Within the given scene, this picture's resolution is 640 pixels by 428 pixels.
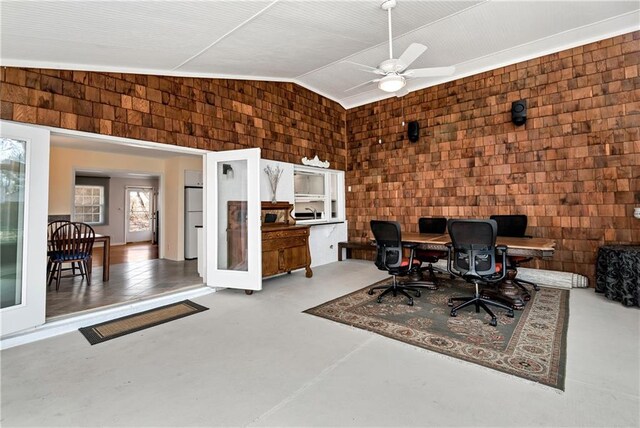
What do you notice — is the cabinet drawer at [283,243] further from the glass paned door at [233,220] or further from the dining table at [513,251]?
the dining table at [513,251]

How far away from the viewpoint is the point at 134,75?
12.3ft

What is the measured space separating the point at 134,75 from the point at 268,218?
265 centimetres

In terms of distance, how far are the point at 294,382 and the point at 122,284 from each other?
3842 mm

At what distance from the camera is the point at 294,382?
82.4 inches

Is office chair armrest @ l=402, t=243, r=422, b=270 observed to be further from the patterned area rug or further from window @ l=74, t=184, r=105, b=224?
window @ l=74, t=184, r=105, b=224

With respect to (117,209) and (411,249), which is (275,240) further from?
(117,209)

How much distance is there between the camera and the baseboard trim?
2779 mm

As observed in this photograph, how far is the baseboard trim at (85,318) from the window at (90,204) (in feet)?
25.7

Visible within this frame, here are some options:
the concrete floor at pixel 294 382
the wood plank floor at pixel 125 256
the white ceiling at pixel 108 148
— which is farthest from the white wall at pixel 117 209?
the concrete floor at pixel 294 382

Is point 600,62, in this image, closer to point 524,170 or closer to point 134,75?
point 524,170

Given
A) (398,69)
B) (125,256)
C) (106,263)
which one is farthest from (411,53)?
(125,256)

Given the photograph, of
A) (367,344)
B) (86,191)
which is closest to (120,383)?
(367,344)

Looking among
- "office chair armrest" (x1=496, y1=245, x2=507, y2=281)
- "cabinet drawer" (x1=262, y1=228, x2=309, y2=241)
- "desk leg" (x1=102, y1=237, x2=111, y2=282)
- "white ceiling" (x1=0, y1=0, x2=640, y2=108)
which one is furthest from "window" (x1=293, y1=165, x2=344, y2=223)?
"office chair armrest" (x1=496, y1=245, x2=507, y2=281)

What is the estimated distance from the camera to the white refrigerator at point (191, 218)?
7088 mm
